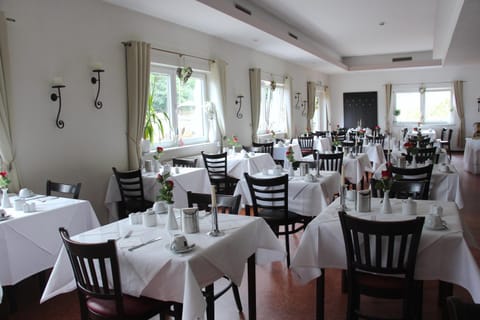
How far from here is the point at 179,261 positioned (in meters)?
1.98

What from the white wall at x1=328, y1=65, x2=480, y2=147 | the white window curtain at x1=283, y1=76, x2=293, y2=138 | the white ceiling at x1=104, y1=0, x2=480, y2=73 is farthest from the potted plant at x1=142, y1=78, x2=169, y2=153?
the white wall at x1=328, y1=65, x2=480, y2=147

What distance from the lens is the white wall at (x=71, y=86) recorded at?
13.0 feet

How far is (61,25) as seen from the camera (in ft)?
14.2

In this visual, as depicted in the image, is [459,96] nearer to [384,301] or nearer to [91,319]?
[384,301]

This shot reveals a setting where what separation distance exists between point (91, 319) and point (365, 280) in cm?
160

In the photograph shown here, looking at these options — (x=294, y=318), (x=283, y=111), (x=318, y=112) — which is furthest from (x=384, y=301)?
(x=318, y=112)

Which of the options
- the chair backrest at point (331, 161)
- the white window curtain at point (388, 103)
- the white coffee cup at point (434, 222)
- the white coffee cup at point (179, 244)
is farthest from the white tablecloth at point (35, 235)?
the white window curtain at point (388, 103)

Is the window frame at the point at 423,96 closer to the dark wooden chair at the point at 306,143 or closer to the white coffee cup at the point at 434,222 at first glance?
the dark wooden chair at the point at 306,143

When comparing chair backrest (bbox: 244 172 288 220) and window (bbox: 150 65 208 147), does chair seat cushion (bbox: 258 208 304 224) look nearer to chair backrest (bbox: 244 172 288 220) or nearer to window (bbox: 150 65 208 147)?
chair backrest (bbox: 244 172 288 220)

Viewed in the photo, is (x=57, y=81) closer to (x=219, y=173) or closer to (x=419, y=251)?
(x=219, y=173)

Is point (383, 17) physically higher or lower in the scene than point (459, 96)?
higher

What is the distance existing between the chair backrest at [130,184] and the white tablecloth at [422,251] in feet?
7.57

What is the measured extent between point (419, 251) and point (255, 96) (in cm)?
660

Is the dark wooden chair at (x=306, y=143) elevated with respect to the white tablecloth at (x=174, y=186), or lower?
elevated
